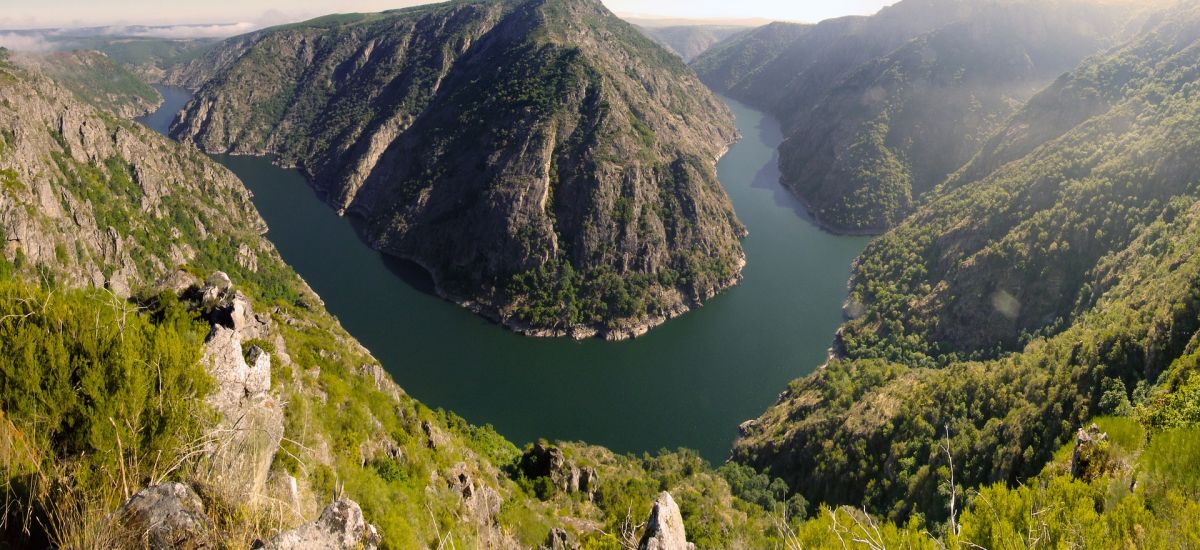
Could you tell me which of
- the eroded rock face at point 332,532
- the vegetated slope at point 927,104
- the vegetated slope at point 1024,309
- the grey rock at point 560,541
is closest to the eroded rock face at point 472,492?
the grey rock at point 560,541

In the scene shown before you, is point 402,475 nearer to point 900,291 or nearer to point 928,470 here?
point 928,470

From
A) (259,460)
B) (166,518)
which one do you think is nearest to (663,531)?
(259,460)

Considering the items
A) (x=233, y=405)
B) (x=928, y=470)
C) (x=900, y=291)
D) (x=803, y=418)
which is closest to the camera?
(x=233, y=405)

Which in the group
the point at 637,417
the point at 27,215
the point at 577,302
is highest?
the point at 27,215

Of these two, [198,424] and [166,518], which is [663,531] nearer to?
[166,518]

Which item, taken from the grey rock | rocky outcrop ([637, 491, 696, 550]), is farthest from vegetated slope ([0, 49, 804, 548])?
the grey rock

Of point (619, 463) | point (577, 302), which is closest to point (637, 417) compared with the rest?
point (619, 463)

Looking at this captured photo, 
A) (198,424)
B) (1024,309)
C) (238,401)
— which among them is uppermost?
(198,424)
